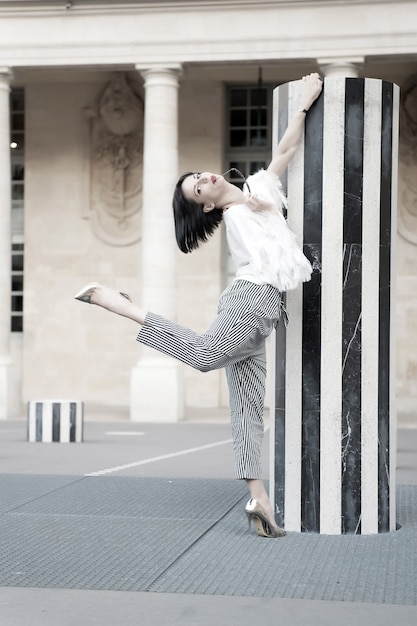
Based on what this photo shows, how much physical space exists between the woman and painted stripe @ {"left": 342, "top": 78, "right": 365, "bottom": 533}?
239mm

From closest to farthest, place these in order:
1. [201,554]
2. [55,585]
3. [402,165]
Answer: [55,585] → [201,554] → [402,165]

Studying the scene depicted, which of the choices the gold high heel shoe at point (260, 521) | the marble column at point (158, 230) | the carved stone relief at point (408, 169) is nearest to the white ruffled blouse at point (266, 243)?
the gold high heel shoe at point (260, 521)

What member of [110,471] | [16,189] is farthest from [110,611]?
[16,189]

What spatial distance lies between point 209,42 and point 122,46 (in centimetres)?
138

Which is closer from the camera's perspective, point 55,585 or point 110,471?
point 55,585

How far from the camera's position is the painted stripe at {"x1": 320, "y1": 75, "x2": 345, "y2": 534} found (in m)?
6.05

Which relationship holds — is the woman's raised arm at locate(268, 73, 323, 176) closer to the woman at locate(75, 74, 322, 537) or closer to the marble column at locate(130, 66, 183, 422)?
the woman at locate(75, 74, 322, 537)

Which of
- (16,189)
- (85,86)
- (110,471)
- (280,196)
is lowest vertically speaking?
(110,471)

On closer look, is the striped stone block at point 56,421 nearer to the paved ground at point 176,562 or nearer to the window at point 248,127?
the paved ground at point 176,562

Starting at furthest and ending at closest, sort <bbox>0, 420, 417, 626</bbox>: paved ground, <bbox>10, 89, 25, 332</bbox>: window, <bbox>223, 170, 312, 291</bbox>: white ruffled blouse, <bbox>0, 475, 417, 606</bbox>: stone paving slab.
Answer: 1. <bbox>10, 89, 25, 332</bbox>: window
2. <bbox>223, 170, 312, 291</bbox>: white ruffled blouse
3. <bbox>0, 475, 417, 606</bbox>: stone paving slab
4. <bbox>0, 420, 417, 626</bbox>: paved ground

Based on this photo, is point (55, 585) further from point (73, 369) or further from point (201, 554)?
point (73, 369)

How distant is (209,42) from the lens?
61.5 feet

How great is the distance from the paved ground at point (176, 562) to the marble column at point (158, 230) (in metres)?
9.96

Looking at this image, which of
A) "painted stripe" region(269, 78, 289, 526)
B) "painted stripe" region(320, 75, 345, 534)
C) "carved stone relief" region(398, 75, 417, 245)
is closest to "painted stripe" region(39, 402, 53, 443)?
"painted stripe" region(269, 78, 289, 526)
